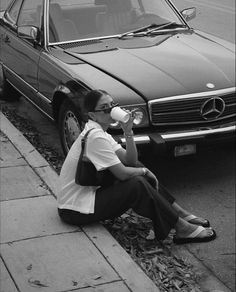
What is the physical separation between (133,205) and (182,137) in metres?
1.05

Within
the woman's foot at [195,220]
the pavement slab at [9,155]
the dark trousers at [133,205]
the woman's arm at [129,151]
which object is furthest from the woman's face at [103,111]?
the pavement slab at [9,155]

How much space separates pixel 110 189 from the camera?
4.95 meters

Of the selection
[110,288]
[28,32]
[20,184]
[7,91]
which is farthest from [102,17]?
[110,288]

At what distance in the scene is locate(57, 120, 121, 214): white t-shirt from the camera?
477 cm

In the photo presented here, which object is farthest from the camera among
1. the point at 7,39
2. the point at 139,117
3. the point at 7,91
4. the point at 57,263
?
the point at 7,91

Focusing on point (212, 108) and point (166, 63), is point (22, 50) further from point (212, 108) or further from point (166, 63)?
point (212, 108)

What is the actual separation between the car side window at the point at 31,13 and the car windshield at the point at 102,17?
0.82ft

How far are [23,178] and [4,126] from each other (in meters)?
1.47

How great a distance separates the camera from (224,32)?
440 inches

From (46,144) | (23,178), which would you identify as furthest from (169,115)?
(46,144)

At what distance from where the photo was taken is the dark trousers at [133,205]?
487 centimetres

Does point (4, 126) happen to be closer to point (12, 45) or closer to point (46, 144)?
A: point (46, 144)

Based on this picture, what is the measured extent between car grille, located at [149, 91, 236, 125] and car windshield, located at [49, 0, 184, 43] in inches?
46.6

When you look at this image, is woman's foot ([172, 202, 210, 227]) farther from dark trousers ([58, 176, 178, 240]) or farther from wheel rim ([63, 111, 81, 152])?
wheel rim ([63, 111, 81, 152])
